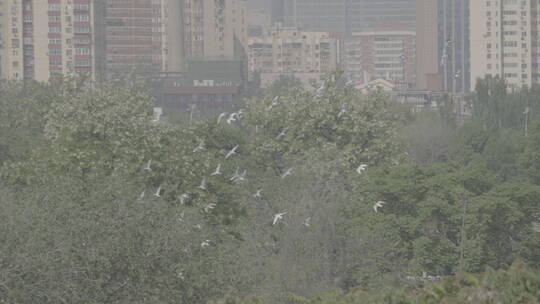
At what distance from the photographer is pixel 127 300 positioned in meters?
27.4

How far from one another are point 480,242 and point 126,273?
19988mm

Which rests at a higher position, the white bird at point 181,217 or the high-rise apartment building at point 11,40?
the high-rise apartment building at point 11,40

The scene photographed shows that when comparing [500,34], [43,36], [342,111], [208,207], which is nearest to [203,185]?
[208,207]

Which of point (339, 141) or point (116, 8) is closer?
point (339, 141)

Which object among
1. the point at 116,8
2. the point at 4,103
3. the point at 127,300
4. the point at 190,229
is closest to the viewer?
the point at 127,300

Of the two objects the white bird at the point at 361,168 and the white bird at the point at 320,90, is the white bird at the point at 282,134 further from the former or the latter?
the white bird at the point at 361,168

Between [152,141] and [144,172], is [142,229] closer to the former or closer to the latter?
[144,172]

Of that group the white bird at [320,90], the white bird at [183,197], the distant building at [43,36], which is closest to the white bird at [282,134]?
the white bird at [320,90]

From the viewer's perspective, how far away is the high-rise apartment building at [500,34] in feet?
495

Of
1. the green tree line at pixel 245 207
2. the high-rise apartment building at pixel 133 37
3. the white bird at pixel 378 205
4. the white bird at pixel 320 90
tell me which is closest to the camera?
the green tree line at pixel 245 207

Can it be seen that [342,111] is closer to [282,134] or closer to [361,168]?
[282,134]

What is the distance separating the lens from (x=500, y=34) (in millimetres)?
151250

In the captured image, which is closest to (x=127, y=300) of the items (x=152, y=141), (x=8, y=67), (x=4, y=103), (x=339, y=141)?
(x=152, y=141)

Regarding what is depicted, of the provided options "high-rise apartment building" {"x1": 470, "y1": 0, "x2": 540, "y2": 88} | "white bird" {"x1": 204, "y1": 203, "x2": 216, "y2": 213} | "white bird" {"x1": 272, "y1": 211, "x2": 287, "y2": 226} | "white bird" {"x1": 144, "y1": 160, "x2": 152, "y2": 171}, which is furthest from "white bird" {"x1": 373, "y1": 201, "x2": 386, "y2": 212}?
"high-rise apartment building" {"x1": 470, "y1": 0, "x2": 540, "y2": 88}
